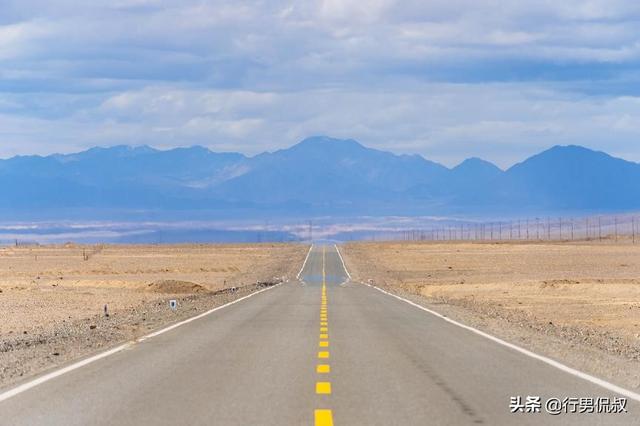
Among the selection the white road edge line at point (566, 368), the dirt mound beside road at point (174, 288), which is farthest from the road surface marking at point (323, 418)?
the dirt mound beside road at point (174, 288)

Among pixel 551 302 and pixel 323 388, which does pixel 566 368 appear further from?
pixel 551 302

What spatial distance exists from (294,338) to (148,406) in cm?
933

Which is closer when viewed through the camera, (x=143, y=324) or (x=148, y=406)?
(x=148, y=406)

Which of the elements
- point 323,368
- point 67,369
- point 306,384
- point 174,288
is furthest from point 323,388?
point 174,288

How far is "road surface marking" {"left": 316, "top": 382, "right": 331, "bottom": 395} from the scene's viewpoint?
12852mm

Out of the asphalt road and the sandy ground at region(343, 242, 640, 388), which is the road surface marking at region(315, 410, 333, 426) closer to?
the asphalt road

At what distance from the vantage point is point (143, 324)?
85.8 feet

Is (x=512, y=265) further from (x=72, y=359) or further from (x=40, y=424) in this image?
(x=40, y=424)

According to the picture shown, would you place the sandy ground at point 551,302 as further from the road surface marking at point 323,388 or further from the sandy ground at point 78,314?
the sandy ground at point 78,314

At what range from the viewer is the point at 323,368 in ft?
50.6

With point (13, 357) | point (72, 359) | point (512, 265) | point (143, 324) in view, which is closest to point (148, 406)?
point (72, 359)

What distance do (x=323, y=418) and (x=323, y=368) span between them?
4526mm

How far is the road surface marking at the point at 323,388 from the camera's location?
1285cm

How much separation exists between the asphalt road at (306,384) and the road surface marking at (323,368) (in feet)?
0.05
